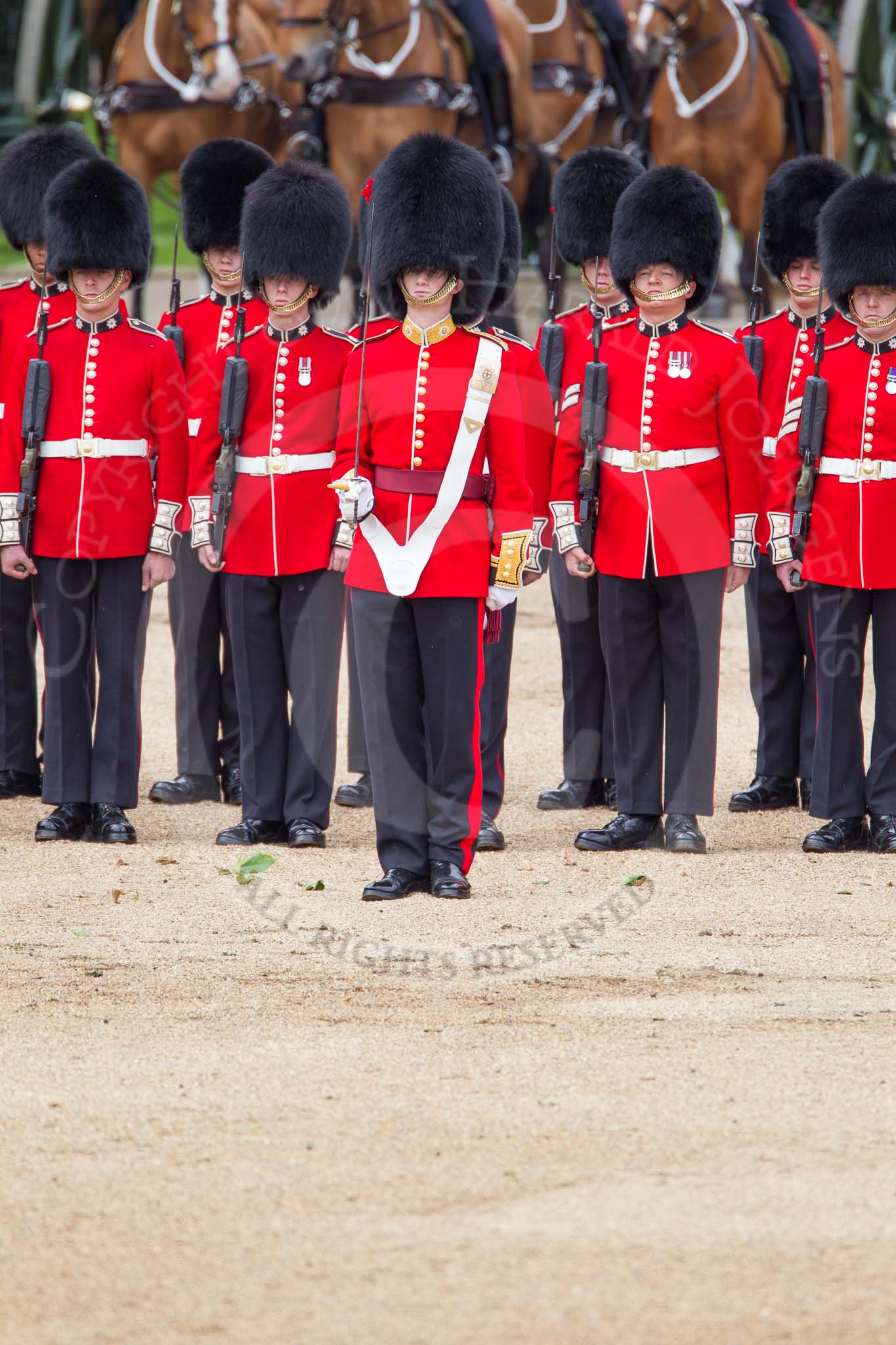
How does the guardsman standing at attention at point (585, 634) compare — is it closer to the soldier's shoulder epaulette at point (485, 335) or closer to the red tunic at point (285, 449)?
the red tunic at point (285, 449)

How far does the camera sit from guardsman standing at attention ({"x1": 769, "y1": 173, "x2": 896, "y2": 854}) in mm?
4605

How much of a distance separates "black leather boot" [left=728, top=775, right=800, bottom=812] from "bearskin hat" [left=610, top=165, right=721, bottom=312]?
118cm

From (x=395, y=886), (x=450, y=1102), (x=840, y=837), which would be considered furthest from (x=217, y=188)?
(x=450, y=1102)

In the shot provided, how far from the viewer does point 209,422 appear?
4.73 metres

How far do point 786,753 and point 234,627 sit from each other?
1380 mm

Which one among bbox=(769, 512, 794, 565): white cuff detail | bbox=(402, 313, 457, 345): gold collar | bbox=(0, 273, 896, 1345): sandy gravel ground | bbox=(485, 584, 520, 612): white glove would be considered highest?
bbox=(402, 313, 457, 345): gold collar

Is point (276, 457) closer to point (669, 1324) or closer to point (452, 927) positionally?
point (452, 927)

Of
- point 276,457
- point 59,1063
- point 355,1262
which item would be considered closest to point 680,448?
point 276,457

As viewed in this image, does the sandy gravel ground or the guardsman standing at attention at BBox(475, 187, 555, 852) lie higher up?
the guardsman standing at attention at BBox(475, 187, 555, 852)

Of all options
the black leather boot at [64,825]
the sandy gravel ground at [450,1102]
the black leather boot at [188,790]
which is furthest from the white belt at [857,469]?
the black leather boot at [64,825]

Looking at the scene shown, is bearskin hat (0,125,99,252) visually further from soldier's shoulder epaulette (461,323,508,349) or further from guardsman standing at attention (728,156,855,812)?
guardsman standing at attention (728,156,855,812)

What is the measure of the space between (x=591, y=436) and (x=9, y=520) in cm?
125

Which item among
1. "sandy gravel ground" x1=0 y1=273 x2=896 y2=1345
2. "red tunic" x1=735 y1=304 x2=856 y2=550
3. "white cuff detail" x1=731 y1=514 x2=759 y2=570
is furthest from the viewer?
"red tunic" x1=735 y1=304 x2=856 y2=550

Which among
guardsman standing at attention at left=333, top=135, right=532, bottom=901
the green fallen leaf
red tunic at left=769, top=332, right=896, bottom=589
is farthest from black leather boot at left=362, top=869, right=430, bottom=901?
red tunic at left=769, top=332, right=896, bottom=589
